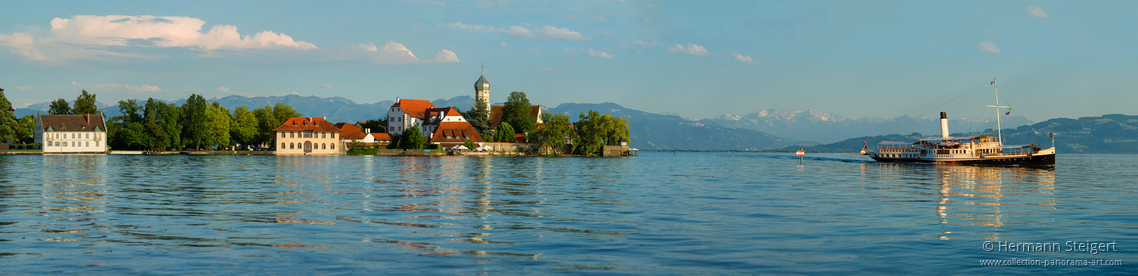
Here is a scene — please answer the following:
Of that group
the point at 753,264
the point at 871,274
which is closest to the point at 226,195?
the point at 753,264

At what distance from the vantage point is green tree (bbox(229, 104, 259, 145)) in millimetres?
141125

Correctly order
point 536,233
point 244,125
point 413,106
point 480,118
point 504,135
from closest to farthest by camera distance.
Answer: point 536,233 < point 504,135 < point 244,125 < point 480,118 < point 413,106

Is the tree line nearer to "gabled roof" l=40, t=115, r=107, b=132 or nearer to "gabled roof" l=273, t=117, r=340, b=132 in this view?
"gabled roof" l=40, t=115, r=107, b=132

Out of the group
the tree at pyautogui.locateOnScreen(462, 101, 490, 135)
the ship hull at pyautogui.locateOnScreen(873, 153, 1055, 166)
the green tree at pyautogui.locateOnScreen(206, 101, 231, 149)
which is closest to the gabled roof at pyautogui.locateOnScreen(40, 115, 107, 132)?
the green tree at pyautogui.locateOnScreen(206, 101, 231, 149)

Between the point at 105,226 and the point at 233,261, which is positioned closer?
the point at 233,261

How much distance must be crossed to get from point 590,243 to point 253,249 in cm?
672

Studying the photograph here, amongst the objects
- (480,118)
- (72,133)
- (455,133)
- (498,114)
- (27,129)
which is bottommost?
(455,133)

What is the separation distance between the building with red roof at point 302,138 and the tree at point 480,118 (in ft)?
105

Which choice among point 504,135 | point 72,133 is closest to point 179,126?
point 72,133

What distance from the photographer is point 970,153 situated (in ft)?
290

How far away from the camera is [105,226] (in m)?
17.4

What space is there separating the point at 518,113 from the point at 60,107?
323ft

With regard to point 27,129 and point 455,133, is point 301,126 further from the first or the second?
point 27,129

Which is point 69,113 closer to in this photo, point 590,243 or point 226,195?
point 226,195
